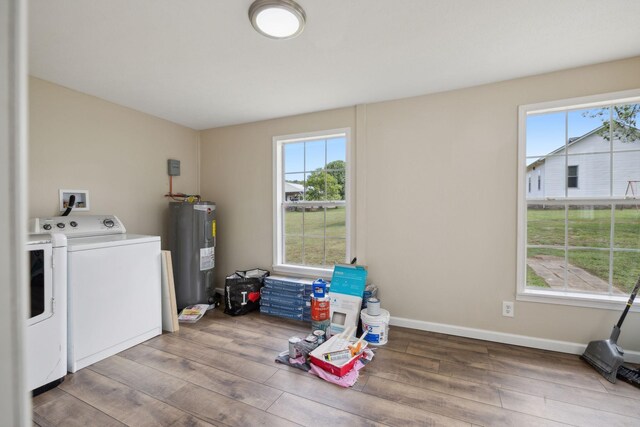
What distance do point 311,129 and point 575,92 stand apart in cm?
241

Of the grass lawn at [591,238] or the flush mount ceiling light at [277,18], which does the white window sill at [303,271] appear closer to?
the grass lawn at [591,238]

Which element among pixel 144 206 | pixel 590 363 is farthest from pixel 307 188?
pixel 590 363

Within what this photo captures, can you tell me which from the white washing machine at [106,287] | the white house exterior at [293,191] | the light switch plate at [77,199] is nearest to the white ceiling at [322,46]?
the light switch plate at [77,199]

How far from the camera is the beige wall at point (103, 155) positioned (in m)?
2.43

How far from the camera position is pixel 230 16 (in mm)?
1654

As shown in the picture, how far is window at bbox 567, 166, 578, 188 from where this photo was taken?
2326 mm

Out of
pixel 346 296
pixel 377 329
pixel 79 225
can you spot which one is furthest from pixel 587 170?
pixel 79 225

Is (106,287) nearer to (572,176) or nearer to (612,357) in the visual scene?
(612,357)

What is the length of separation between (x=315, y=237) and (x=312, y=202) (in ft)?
1.41

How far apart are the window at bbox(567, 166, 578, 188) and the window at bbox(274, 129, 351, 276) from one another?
1.94 meters

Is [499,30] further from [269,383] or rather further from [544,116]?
[269,383]

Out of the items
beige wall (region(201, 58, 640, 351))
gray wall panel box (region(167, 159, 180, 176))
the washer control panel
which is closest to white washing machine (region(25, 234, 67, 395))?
the washer control panel

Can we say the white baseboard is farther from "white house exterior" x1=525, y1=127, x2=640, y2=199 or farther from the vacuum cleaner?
"white house exterior" x1=525, y1=127, x2=640, y2=199

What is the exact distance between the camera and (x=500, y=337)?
97.9 inches
